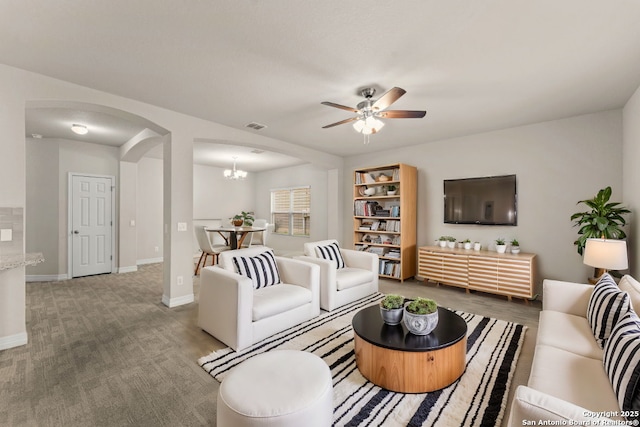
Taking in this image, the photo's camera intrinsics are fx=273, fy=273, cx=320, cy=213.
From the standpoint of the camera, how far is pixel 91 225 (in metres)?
5.32

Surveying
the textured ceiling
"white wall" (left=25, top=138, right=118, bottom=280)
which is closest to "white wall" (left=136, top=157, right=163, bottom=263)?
"white wall" (left=25, top=138, right=118, bottom=280)

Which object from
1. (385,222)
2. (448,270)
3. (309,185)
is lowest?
(448,270)

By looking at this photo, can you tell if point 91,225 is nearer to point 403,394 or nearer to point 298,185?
point 298,185

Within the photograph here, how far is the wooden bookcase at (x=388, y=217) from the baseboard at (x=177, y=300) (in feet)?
10.3

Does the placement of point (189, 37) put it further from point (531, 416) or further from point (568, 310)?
point (568, 310)

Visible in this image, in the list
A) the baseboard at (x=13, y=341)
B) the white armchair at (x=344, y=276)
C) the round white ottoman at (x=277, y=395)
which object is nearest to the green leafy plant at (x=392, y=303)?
the round white ottoman at (x=277, y=395)

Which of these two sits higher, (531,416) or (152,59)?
(152,59)

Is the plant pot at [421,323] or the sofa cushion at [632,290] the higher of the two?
the sofa cushion at [632,290]

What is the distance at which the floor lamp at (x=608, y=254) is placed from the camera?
2455 mm

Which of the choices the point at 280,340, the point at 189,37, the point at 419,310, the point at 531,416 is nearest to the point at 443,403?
the point at 419,310

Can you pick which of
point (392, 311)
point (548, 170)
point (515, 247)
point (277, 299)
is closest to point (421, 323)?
point (392, 311)

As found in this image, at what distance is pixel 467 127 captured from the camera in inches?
163

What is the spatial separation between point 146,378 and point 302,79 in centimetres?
287

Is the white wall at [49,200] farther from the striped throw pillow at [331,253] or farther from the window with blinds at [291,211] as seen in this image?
the striped throw pillow at [331,253]
